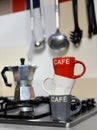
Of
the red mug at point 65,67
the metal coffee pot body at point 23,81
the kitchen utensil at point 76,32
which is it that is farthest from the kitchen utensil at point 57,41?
the red mug at point 65,67

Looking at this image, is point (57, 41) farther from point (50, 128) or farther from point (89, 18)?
point (50, 128)

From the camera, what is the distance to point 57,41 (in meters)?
1.09

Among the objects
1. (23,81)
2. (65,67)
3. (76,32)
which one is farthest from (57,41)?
(65,67)

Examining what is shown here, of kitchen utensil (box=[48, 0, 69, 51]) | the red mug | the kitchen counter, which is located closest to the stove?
the kitchen counter

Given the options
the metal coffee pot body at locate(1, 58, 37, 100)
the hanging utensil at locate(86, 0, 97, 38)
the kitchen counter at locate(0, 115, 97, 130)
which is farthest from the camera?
the hanging utensil at locate(86, 0, 97, 38)

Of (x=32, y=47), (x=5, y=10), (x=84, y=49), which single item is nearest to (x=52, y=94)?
(x=84, y=49)

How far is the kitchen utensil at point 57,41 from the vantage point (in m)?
1.09

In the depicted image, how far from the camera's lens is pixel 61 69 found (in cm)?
66

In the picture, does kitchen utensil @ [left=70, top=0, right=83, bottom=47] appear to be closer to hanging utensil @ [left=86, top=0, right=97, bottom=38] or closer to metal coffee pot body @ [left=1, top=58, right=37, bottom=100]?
hanging utensil @ [left=86, top=0, right=97, bottom=38]

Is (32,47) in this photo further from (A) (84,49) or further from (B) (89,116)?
(B) (89,116)

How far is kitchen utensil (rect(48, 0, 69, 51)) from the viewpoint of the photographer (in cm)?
109

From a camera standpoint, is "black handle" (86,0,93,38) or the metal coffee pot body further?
"black handle" (86,0,93,38)

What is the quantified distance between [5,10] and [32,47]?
26cm

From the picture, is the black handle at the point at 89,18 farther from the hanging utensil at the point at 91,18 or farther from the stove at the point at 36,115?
the stove at the point at 36,115
